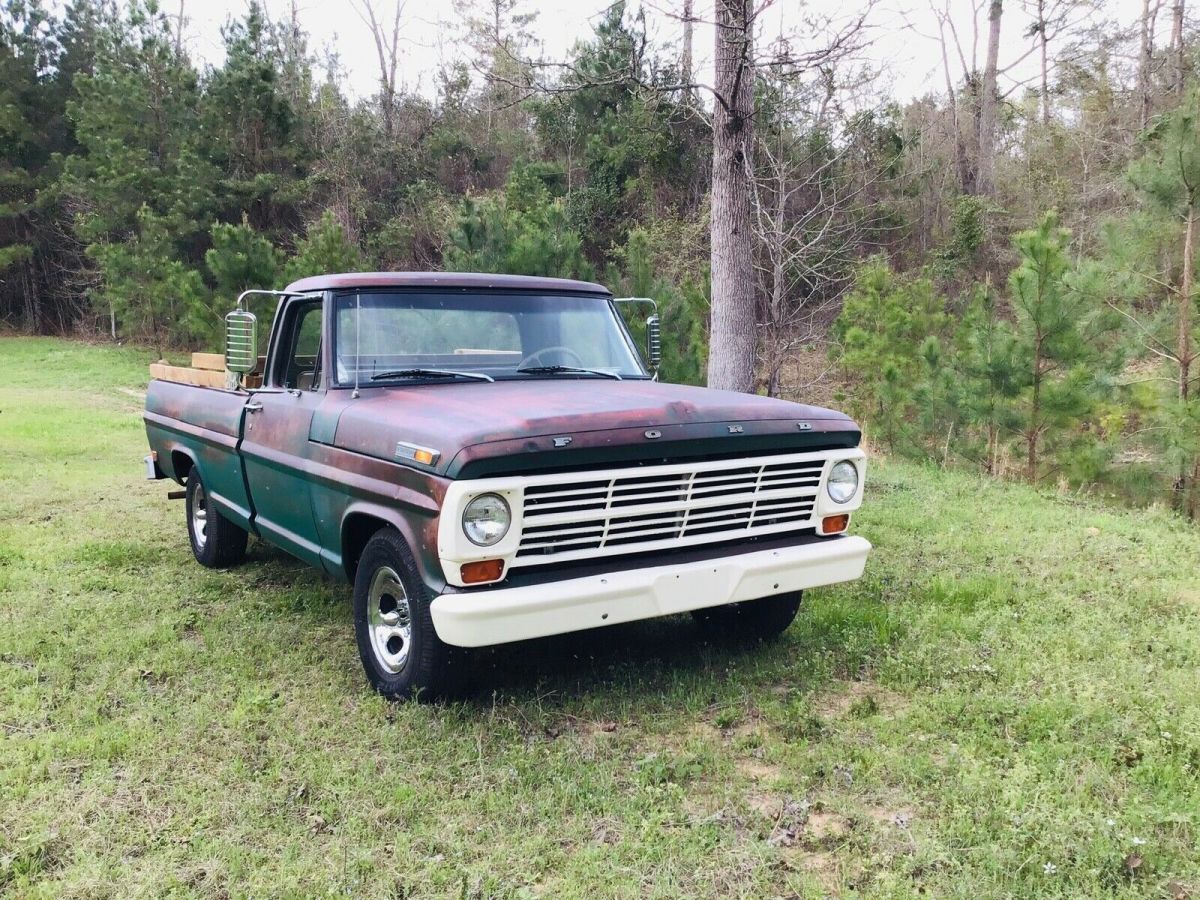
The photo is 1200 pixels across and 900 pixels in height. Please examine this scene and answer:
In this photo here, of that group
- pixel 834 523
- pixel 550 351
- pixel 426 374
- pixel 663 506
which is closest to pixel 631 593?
pixel 663 506

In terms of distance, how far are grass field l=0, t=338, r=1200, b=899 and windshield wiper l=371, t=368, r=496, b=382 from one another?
1358 millimetres

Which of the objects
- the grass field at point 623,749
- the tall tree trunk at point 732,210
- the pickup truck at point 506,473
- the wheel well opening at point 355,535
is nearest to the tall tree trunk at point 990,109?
the tall tree trunk at point 732,210

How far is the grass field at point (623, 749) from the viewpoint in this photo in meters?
2.73

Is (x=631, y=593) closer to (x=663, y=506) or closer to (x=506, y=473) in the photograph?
(x=663, y=506)

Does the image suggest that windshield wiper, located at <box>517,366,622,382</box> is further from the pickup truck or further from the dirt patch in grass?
the dirt patch in grass

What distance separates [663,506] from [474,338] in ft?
5.22

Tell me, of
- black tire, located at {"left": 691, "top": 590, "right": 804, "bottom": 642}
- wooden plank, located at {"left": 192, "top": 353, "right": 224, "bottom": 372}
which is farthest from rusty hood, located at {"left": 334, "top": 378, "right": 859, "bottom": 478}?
wooden plank, located at {"left": 192, "top": 353, "right": 224, "bottom": 372}

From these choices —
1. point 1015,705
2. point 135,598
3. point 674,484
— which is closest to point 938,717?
point 1015,705

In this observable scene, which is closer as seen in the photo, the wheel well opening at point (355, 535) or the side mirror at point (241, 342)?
the wheel well opening at point (355, 535)

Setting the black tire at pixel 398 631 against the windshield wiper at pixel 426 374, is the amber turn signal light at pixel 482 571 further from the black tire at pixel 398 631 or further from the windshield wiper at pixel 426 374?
the windshield wiper at pixel 426 374

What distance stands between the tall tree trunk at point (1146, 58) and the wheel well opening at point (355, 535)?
85.2 ft

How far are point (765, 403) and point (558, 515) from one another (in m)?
1.24

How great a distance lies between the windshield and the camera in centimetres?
445

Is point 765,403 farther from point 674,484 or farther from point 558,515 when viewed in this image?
point 558,515
